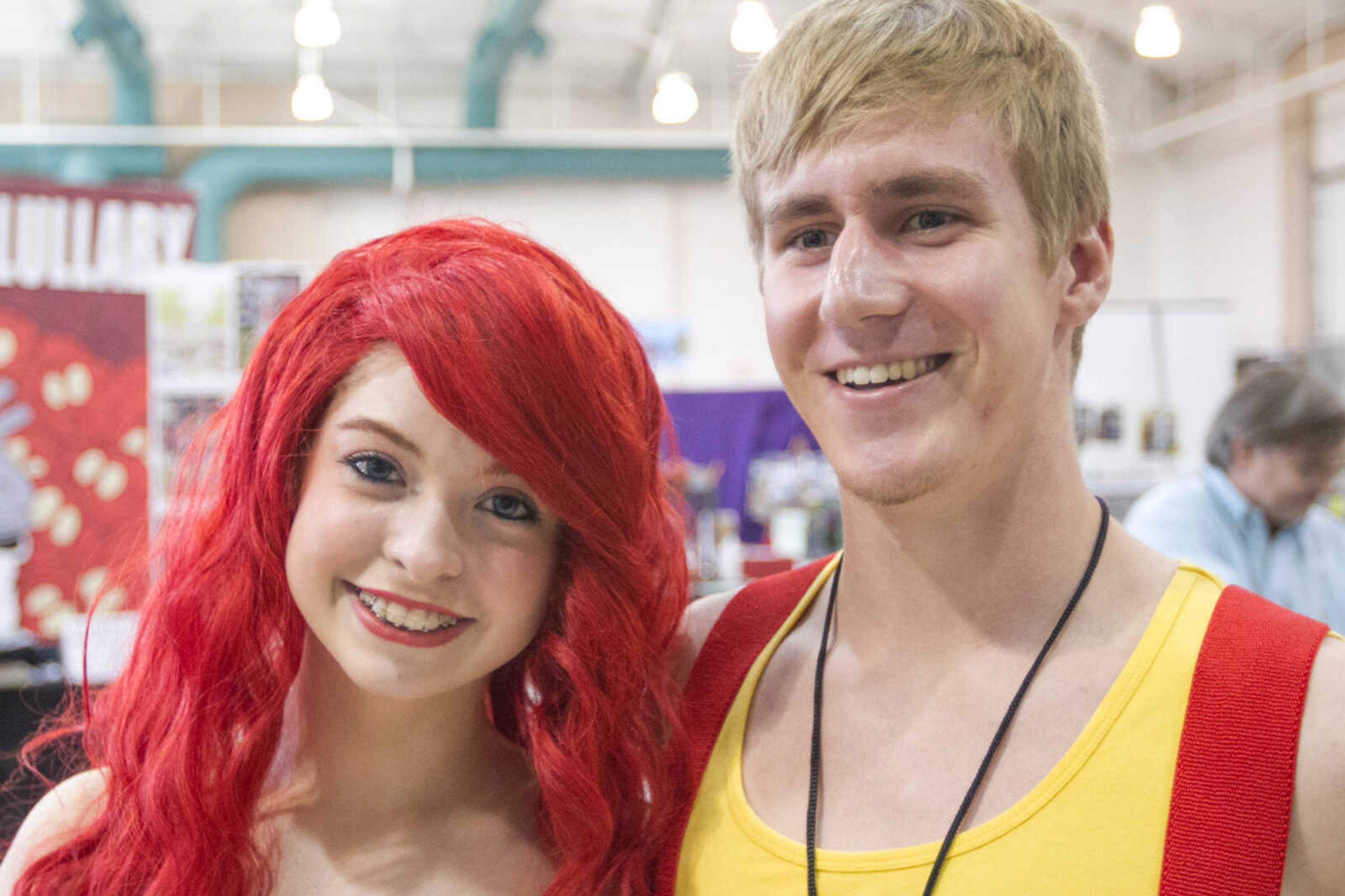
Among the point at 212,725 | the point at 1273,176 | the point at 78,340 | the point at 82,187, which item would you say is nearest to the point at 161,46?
the point at 82,187

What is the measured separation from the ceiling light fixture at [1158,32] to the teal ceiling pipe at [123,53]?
558 cm

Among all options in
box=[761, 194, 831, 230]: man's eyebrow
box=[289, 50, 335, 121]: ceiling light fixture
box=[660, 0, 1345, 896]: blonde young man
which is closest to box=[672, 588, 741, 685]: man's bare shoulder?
box=[660, 0, 1345, 896]: blonde young man

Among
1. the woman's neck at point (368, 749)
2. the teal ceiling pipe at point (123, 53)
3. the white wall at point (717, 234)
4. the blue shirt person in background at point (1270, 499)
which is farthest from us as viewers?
the white wall at point (717, 234)

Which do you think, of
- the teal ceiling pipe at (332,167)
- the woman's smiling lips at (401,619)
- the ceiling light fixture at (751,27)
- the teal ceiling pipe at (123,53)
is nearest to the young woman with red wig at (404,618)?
the woman's smiling lips at (401,619)

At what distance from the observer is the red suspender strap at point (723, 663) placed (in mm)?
1314

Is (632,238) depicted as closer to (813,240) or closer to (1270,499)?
(1270,499)

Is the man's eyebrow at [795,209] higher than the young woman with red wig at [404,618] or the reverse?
higher

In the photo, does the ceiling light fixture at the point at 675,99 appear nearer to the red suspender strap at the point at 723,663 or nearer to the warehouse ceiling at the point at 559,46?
the warehouse ceiling at the point at 559,46

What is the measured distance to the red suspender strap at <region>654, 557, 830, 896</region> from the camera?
1.31 m

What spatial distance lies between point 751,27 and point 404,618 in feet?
15.4

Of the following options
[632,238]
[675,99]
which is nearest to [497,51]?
[675,99]

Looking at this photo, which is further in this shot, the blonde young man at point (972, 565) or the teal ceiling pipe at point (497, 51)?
the teal ceiling pipe at point (497, 51)

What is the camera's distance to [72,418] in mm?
4309

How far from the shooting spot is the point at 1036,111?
3.91ft
